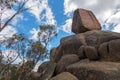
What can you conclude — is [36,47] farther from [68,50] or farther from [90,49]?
[90,49]

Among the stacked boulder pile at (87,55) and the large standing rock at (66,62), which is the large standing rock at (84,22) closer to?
the stacked boulder pile at (87,55)

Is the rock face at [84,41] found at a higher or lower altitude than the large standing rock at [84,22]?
lower

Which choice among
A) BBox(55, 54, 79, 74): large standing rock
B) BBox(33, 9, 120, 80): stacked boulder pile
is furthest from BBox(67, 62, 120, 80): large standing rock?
BBox(55, 54, 79, 74): large standing rock

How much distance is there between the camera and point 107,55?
20.5m

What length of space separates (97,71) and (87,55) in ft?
15.1

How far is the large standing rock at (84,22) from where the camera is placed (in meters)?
29.4

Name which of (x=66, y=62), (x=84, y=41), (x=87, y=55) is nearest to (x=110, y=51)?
(x=87, y=55)

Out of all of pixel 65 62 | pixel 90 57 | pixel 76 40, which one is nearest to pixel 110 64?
pixel 90 57

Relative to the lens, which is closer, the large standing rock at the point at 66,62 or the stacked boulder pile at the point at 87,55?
the stacked boulder pile at the point at 87,55

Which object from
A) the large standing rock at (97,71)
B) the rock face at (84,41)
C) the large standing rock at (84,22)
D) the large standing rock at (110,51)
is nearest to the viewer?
the large standing rock at (97,71)

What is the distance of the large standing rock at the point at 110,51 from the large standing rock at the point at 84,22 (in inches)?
334

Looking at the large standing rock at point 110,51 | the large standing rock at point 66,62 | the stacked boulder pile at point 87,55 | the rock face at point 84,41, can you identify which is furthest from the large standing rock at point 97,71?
the rock face at point 84,41

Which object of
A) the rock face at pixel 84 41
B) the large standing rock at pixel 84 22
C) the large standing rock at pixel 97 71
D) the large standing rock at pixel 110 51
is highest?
the large standing rock at pixel 84 22

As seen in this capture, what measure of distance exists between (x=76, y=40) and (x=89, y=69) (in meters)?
8.52
